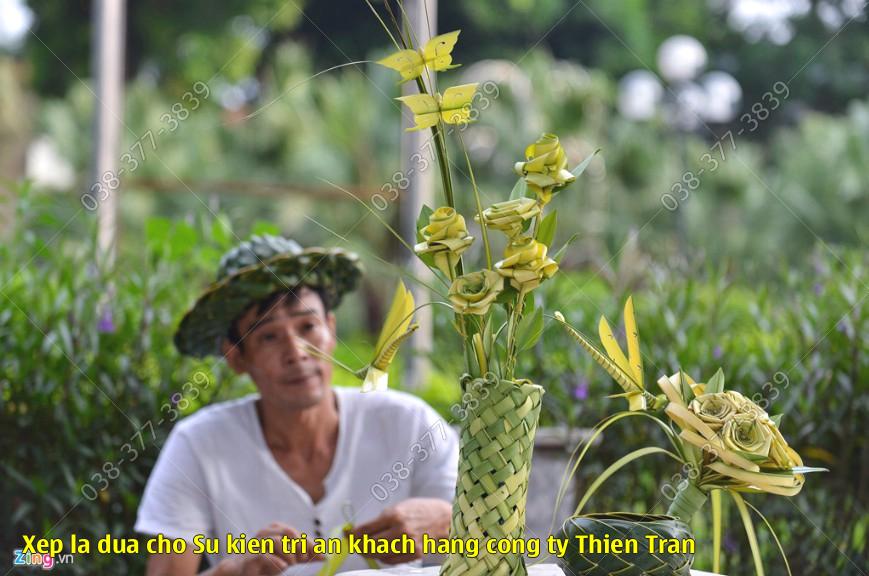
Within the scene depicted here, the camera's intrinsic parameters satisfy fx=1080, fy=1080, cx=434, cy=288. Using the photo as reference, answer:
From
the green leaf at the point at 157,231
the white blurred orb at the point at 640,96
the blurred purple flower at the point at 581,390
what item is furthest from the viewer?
the white blurred orb at the point at 640,96

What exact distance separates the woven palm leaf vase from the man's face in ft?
3.66

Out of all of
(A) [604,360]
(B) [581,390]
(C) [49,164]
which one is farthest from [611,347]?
(C) [49,164]

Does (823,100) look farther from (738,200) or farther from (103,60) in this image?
(103,60)

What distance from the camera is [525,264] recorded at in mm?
1522

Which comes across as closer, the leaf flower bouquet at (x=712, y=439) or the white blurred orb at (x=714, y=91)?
the leaf flower bouquet at (x=712, y=439)

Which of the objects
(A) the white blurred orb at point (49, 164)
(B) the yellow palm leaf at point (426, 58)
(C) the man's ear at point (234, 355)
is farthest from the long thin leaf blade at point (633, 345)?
(A) the white blurred orb at point (49, 164)

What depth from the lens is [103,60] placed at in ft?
15.9

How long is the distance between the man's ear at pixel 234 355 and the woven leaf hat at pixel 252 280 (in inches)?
1.0

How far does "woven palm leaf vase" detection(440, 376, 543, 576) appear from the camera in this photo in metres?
1.60

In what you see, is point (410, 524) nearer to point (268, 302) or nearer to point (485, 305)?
point (268, 302)

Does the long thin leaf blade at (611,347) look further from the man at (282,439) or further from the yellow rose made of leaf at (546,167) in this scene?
the man at (282,439)

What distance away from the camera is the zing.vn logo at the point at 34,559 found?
10.3 feet

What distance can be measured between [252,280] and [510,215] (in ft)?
4.41

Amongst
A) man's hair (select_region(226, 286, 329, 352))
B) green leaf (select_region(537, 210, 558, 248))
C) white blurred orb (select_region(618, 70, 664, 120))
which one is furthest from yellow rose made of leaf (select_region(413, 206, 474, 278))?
white blurred orb (select_region(618, 70, 664, 120))
